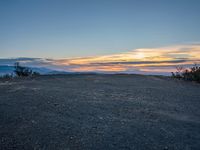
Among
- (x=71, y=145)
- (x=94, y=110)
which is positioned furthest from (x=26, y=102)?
(x=71, y=145)

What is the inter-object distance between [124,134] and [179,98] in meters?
4.83

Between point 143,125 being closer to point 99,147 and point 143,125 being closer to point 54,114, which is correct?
point 99,147

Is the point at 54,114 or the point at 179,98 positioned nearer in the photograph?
the point at 54,114

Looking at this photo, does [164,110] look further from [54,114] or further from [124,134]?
[54,114]

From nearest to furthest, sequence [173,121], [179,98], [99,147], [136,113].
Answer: [99,147], [173,121], [136,113], [179,98]

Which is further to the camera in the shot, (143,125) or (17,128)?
(143,125)

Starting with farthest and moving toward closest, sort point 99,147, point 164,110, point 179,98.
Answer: point 179,98 < point 164,110 < point 99,147

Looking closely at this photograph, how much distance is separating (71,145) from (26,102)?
134 inches

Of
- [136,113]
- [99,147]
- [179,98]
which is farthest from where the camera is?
[179,98]

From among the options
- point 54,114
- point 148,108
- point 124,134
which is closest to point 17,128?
point 54,114

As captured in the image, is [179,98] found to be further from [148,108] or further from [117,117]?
[117,117]

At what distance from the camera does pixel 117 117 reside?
5.68 metres

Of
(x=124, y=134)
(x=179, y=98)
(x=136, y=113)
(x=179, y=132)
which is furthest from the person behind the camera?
(x=179, y=98)

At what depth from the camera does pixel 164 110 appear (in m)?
6.72
